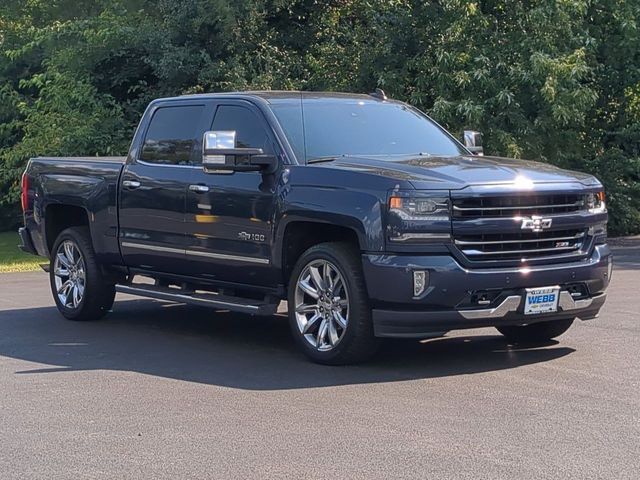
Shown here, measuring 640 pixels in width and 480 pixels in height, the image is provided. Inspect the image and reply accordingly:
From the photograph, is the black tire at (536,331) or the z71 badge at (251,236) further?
the black tire at (536,331)

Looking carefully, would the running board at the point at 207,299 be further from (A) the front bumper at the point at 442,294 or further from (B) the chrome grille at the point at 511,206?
(B) the chrome grille at the point at 511,206

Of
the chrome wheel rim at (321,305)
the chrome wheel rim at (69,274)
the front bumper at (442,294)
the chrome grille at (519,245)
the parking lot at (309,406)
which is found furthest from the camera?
the chrome wheel rim at (69,274)

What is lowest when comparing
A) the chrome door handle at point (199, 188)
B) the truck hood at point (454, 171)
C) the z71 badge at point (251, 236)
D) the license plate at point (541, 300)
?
the license plate at point (541, 300)

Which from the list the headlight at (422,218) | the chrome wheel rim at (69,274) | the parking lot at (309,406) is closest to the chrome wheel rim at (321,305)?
the parking lot at (309,406)

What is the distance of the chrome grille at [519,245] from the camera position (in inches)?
297

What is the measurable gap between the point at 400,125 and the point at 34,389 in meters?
3.78

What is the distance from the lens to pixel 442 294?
741 cm

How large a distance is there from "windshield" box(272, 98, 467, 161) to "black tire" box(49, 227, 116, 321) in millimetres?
2744

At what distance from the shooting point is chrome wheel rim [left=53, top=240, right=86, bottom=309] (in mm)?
10717

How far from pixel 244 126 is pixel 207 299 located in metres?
1.47

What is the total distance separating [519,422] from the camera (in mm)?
6336

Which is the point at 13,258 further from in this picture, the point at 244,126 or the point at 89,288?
the point at 244,126

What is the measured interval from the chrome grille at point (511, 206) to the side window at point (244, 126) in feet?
5.99

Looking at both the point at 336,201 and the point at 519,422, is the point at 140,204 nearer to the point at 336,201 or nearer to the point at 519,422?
the point at 336,201
